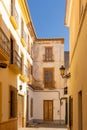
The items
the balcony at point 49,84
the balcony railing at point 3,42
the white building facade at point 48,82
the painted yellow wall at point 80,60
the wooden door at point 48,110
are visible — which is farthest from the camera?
the balcony at point 49,84

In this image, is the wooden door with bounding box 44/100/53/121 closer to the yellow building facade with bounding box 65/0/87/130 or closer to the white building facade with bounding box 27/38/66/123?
A: the white building facade with bounding box 27/38/66/123

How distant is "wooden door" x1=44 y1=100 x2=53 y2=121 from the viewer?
115ft

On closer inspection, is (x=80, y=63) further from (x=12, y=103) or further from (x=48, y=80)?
(x=48, y=80)

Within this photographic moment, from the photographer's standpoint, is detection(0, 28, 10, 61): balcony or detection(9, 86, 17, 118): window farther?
detection(9, 86, 17, 118): window

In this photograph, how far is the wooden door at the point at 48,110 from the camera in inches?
1382

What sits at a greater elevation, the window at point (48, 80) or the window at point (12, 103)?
the window at point (48, 80)

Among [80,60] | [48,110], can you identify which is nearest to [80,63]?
[80,60]

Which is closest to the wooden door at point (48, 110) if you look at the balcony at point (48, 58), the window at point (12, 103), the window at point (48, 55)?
the balcony at point (48, 58)

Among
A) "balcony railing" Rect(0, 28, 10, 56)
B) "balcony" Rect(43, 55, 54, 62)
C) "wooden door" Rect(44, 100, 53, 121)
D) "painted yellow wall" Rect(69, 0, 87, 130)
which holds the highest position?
"balcony" Rect(43, 55, 54, 62)

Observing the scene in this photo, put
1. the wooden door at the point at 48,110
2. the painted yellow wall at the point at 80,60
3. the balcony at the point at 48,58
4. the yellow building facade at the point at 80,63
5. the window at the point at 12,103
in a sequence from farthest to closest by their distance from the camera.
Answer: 1. the balcony at the point at 48,58
2. the wooden door at the point at 48,110
3. the window at the point at 12,103
4. the yellow building facade at the point at 80,63
5. the painted yellow wall at the point at 80,60

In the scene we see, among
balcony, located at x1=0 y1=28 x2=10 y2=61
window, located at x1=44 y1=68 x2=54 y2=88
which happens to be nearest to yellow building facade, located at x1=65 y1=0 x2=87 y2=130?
balcony, located at x1=0 y1=28 x2=10 y2=61

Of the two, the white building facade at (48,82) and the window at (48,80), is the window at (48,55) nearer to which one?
the white building facade at (48,82)

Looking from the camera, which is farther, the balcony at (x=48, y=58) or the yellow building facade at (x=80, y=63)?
the balcony at (x=48, y=58)

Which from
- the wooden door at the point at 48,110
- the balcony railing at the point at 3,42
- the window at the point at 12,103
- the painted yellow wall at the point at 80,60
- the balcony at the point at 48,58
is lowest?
the wooden door at the point at 48,110
